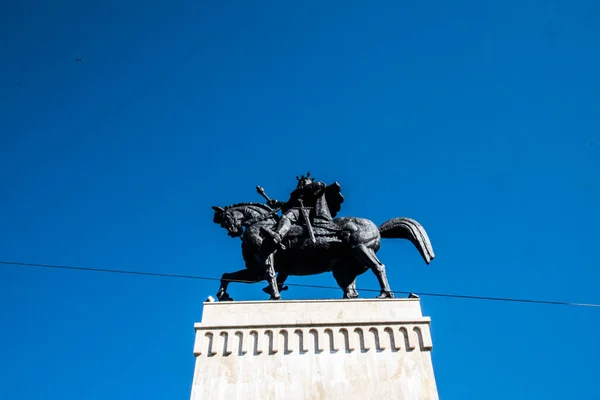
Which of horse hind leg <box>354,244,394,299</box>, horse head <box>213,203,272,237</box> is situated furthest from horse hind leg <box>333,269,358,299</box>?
horse head <box>213,203,272,237</box>

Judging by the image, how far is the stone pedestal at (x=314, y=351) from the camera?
8.88m

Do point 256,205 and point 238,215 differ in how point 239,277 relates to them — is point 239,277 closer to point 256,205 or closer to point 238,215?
point 238,215

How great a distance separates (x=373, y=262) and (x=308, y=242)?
1341mm

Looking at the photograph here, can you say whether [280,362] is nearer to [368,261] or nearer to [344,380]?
[344,380]

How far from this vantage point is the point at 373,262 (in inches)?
430

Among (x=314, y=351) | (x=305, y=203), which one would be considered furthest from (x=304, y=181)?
(x=314, y=351)

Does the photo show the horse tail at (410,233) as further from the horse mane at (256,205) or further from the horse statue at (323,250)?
the horse mane at (256,205)

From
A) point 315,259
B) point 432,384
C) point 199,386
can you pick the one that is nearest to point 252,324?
point 199,386

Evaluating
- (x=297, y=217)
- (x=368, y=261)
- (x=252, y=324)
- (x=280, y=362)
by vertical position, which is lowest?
(x=280, y=362)

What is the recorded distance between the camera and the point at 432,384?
8859 mm

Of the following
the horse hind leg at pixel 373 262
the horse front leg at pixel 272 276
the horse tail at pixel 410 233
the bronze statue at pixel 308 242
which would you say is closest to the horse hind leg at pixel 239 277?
the bronze statue at pixel 308 242

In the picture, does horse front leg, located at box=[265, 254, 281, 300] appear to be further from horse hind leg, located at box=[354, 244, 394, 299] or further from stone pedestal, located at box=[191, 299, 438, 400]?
horse hind leg, located at box=[354, 244, 394, 299]

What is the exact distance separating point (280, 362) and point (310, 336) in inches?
27.6

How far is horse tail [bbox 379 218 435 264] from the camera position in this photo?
11.5 m
